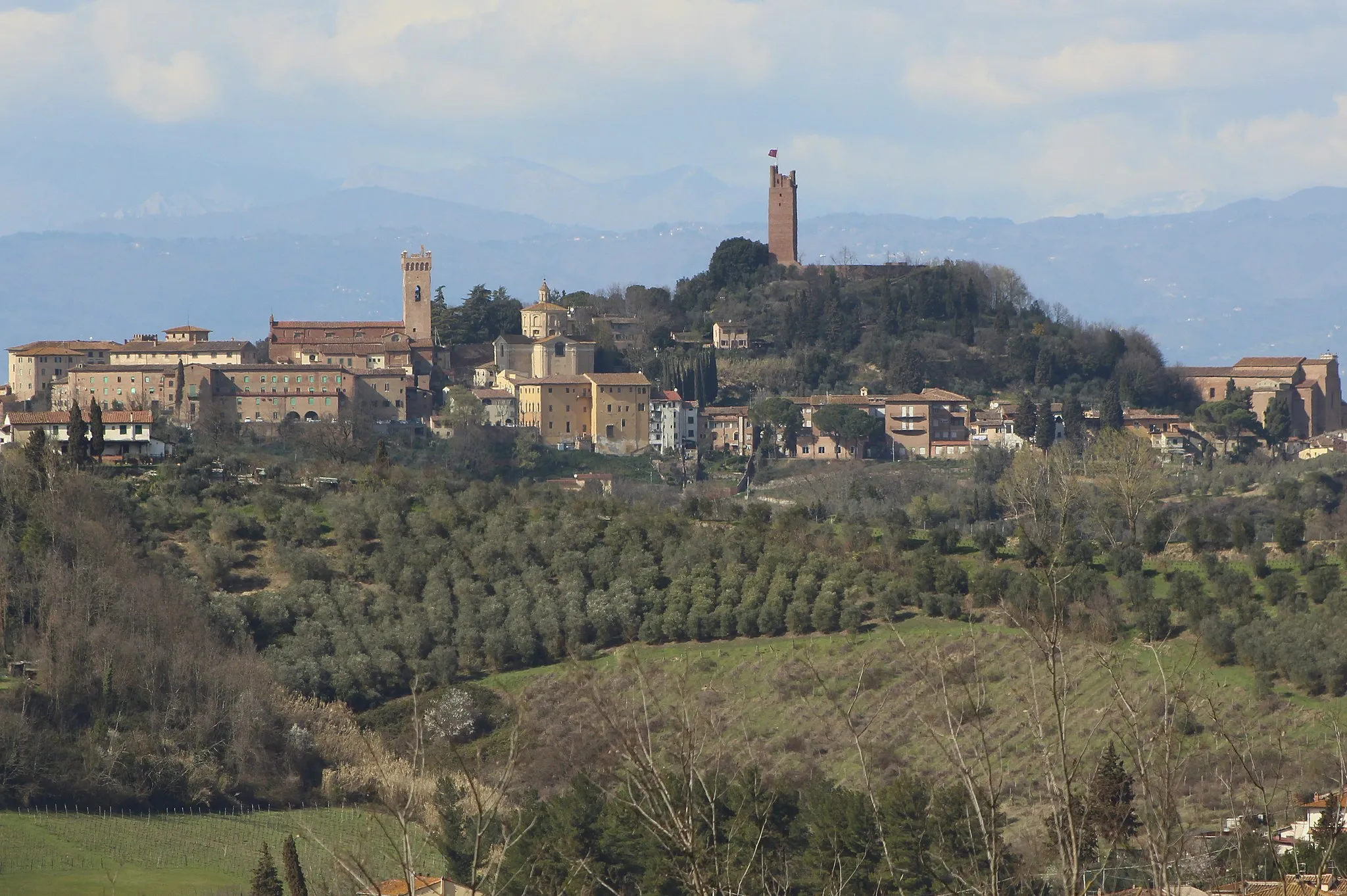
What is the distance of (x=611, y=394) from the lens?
71.4 metres

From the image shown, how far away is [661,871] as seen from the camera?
2197 cm

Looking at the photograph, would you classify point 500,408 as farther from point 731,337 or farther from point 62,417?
point 62,417

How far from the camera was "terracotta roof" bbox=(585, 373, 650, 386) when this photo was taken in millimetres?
71438

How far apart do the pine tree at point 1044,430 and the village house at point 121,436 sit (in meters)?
29.0

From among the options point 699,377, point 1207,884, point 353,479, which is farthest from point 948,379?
point 1207,884

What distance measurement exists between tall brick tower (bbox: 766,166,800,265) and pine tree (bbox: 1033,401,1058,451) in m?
20.9

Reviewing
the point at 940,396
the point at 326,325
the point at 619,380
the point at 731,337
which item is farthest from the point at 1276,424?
the point at 326,325

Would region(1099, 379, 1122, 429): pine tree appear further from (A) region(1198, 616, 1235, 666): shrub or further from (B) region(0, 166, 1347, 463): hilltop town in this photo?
(A) region(1198, 616, 1235, 666): shrub

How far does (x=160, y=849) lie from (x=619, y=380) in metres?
42.7

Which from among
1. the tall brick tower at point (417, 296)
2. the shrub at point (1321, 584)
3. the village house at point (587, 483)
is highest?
the tall brick tower at point (417, 296)

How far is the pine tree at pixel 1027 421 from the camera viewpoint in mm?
68438

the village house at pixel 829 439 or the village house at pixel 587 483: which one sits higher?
the village house at pixel 829 439

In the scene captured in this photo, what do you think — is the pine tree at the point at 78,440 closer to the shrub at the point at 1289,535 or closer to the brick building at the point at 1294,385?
the shrub at the point at 1289,535

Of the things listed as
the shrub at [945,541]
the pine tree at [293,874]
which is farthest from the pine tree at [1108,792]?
the shrub at [945,541]
